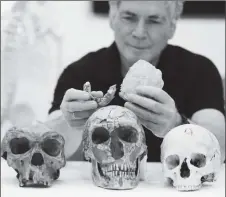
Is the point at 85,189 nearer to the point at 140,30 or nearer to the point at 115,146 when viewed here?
the point at 115,146

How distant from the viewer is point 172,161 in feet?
2.95

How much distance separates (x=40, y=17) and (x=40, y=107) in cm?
28

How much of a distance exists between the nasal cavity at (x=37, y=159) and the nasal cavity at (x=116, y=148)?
0.47ft

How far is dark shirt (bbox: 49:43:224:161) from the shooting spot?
1164 millimetres

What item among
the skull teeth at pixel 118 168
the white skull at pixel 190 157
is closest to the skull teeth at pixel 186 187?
the white skull at pixel 190 157

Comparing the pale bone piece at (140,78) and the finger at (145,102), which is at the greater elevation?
the pale bone piece at (140,78)

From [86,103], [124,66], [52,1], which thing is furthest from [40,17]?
[86,103]

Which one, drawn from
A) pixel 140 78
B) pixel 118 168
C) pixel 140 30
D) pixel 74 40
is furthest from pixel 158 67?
pixel 74 40

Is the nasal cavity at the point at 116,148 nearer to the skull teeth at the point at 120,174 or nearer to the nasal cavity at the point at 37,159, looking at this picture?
the skull teeth at the point at 120,174

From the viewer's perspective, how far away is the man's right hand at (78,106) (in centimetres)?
89

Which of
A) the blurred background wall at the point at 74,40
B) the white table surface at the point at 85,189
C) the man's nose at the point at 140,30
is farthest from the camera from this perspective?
the blurred background wall at the point at 74,40

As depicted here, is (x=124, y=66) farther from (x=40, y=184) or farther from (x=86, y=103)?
(x=40, y=184)

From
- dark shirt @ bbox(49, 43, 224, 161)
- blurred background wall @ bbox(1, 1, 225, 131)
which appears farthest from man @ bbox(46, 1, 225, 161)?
blurred background wall @ bbox(1, 1, 225, 131)

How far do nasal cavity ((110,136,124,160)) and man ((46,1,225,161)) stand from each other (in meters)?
0.07
